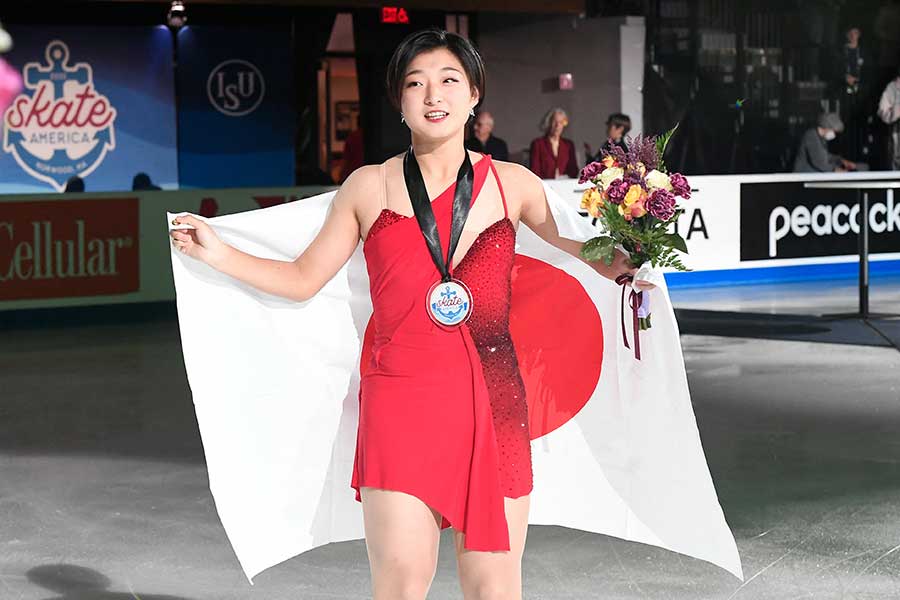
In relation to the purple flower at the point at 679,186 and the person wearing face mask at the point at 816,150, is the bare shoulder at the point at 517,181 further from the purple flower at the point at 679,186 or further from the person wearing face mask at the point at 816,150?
the person wearing face mask at the point at 816,150

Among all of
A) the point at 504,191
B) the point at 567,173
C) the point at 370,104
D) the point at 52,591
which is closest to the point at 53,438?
the point at 52,591

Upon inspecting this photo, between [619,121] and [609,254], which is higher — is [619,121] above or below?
above

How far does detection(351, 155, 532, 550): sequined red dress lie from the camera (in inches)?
130

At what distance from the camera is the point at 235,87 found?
1889 centimetres

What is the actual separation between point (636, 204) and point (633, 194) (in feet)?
0.08

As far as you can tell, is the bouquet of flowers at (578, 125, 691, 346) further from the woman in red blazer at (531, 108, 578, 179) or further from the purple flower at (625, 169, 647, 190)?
the woman in red blazer at (531, 108, 578, 179)

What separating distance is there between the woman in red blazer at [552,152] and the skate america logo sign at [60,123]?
18.7ft

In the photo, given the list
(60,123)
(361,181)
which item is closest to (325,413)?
(361,181)

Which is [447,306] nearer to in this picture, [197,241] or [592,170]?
[592,170]

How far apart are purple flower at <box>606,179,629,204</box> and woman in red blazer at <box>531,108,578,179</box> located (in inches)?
479

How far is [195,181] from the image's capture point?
1853 centimetres

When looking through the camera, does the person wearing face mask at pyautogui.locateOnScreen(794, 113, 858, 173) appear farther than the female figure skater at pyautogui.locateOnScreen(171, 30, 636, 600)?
Yes

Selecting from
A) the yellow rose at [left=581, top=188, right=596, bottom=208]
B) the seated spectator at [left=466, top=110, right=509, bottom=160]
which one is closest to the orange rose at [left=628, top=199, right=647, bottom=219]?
the yellow rose at [left=581, top=188, right=596, bottom=208]

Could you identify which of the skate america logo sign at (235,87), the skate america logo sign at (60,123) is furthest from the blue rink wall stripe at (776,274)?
the skate america logo sign at (60,123)
